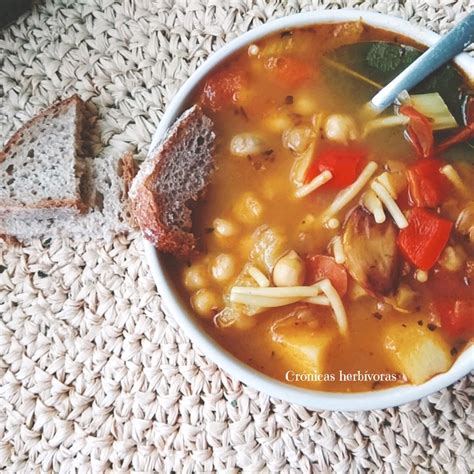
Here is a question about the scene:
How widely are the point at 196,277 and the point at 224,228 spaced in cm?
16

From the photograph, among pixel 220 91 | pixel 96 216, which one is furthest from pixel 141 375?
pixel 220 91

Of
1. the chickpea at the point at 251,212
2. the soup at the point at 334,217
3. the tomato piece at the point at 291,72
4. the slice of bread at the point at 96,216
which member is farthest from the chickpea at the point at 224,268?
the tomato piece at the point at 291,72

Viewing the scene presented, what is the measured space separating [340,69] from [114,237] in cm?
88

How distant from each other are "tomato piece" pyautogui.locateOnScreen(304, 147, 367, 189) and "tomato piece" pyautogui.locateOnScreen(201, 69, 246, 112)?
31cm

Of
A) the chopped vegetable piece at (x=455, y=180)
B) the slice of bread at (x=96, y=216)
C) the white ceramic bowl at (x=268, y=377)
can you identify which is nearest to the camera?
the white ceramic bowl at (x=268, y=377)

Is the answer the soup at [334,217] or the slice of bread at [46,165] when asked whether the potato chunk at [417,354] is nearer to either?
the soup at [334,217]

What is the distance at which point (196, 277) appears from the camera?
7.43 ft

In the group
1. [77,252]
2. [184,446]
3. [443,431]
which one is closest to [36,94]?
[77,252]

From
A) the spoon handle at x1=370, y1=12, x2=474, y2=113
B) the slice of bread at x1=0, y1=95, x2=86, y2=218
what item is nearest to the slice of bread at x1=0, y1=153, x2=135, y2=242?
the slice of bread at x1=0, y1=95, x2=86, y2=218

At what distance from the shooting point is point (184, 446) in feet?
8.13

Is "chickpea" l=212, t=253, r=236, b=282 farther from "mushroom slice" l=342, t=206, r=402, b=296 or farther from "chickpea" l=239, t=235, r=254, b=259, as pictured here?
"mushroom slice" l=342, t=206, r=402, b=296

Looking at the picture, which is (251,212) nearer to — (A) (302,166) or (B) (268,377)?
(A) (302,166)

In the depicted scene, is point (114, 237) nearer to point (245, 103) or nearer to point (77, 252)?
point (77, 252)

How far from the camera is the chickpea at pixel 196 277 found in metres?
2.26
